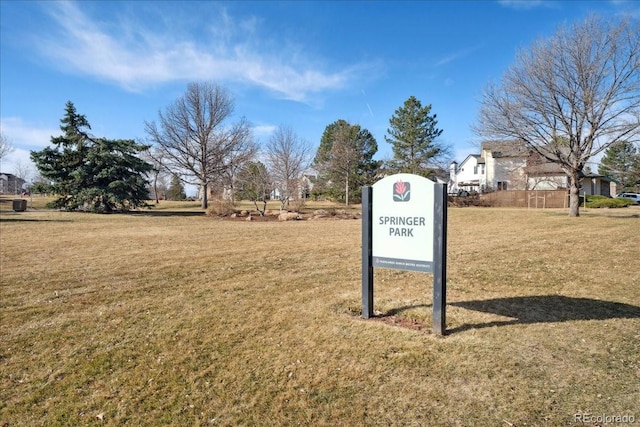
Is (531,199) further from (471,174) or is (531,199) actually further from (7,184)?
(7,184)

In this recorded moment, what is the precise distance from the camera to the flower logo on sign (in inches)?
173

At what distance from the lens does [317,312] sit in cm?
498

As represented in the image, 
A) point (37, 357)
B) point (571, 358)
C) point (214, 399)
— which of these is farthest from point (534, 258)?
point (37, 357)

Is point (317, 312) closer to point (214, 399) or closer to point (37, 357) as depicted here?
point (214, 399)

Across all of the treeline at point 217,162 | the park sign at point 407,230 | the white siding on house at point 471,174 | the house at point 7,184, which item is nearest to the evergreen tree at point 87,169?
the treeline at point 217,162

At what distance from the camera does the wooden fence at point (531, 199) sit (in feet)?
97.2

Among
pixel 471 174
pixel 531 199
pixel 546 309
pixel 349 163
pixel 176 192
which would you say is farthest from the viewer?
pixel 176 192

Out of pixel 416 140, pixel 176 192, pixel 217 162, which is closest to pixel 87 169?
pixel 217 162

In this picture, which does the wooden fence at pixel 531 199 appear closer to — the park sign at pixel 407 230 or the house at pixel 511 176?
the house at pixel 511 176

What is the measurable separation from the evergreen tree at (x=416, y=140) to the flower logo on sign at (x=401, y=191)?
1321 inches

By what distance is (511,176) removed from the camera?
39688mm

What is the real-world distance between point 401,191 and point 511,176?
40420 millimetres

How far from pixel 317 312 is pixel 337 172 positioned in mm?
36422

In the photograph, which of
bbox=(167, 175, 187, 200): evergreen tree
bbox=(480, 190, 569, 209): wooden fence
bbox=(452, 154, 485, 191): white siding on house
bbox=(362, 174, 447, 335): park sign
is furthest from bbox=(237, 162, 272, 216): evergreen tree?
bbox=(167, 175, 187, 200): evergreen tree
